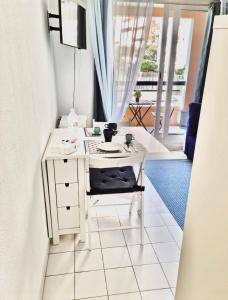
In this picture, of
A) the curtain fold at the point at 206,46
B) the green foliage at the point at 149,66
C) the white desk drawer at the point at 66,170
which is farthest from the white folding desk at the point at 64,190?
the green foliage at the point at 149,66

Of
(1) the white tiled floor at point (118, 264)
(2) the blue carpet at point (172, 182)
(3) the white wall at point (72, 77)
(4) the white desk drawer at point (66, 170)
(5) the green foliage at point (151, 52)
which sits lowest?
(1) the white tiled floor at point (118, 264)

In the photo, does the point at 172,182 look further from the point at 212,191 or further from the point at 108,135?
the point at 212,191

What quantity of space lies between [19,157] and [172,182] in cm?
214

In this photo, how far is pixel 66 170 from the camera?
1685 millimetres

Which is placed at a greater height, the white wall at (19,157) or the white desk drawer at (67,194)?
the white wall at (19,157)

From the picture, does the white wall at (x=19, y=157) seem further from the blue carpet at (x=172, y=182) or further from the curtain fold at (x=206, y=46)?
the curtain fold at (x=206, y=46)

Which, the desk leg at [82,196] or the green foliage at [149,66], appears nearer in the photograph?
the desk leg at [82,196]

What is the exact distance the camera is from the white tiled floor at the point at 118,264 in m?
1.48

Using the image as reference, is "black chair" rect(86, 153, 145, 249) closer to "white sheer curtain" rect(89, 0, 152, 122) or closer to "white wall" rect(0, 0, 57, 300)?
"white wall" rect(0, 0, 57, 300)

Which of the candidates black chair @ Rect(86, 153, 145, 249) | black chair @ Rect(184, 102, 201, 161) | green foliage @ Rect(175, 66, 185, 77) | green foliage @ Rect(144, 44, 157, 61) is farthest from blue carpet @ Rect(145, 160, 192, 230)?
green foliage @ Rect(144, 44, 157, 61)

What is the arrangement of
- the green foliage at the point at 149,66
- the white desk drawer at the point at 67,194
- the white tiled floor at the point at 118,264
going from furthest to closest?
the green foliage at the point at 149,66 < the white desk drawer at the point at 67,194 < the white tiled floor at the point at 118,264

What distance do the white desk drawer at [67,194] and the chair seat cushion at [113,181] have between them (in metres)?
0.12

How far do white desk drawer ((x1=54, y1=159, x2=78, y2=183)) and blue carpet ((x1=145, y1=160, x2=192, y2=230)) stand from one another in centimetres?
108

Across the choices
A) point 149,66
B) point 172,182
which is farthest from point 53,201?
point 149,66
